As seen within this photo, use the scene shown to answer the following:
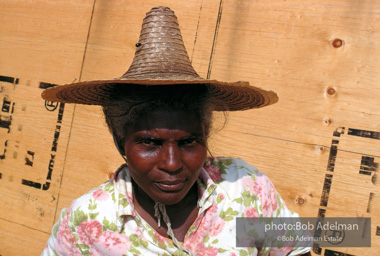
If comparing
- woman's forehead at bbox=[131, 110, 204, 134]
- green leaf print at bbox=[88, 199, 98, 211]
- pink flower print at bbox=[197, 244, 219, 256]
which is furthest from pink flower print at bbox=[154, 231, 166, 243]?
woman's forehead at bbox=[131, 110, 204, 134]

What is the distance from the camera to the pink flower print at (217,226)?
4.24ft

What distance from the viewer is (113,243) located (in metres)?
1.23

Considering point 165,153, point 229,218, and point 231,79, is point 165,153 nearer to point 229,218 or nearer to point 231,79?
point 229,218

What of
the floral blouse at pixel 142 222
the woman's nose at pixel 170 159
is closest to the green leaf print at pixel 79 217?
the floral blouse at pixel 142 222

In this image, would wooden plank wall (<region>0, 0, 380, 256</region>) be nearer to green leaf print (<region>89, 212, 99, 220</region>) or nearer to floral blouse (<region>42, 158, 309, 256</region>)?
floral blouse (<region>42, 158, 309, 256</region>)

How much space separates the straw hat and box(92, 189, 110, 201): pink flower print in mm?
353

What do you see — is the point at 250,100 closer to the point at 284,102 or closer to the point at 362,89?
the point at 284,102

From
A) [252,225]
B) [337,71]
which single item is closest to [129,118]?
[252,225]

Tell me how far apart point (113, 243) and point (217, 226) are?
1.27 ft

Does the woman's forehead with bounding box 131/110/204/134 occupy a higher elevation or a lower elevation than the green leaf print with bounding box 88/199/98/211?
higher

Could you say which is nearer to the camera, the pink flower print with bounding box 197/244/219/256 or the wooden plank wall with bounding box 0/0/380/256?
the pink flower print with bounding box 197/244/219/256

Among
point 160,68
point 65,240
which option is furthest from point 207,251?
point 160,68

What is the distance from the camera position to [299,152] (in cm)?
189

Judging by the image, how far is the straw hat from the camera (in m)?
1.16
